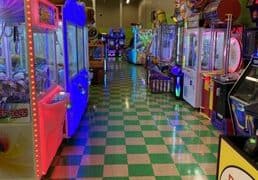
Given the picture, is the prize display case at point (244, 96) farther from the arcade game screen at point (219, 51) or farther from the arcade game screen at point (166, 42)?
the arcade game screen at point (166, 42)

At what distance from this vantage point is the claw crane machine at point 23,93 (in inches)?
110

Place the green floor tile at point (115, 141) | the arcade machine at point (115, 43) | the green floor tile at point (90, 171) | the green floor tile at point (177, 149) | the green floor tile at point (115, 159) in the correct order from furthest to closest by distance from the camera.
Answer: the arcade machine at point (115, 43)
the green floor tile at point (115, 141)
the green floor tile at point (177, 149)
the green floor tile at point (115, 159)
the green floor tile at point (90, 171)

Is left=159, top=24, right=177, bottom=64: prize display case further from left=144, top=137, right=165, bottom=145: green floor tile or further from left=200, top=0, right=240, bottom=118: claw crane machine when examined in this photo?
left=144, top=137, right=165, bottom=145: green floor tile

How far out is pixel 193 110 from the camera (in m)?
6.52

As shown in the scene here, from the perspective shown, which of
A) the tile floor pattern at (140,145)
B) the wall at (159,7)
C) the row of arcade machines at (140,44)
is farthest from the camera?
the row of arcade machines at (140,44)

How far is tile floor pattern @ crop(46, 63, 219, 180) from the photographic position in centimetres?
358

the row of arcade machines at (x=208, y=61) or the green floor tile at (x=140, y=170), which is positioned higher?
the row of arcade machines at (x=208, y=61)

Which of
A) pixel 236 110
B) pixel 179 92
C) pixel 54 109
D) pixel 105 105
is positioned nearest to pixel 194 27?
pixel 179 92

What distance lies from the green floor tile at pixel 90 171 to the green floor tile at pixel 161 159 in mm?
736

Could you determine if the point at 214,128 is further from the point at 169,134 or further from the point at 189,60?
the point at 189,60

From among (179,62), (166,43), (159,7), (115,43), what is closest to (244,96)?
(179,62)

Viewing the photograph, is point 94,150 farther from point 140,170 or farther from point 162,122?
point 162,122

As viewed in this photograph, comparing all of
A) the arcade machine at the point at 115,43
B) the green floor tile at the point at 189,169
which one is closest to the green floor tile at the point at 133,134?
the green floor tile at the point at 189,169

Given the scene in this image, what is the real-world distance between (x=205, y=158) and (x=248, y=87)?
1.12 m
